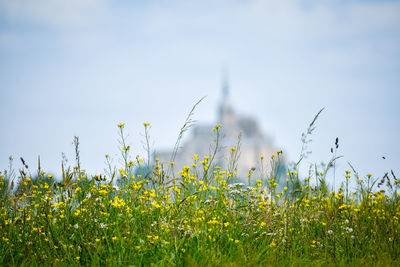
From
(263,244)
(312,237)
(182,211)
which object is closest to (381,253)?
(312,237)

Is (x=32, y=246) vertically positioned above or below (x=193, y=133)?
below

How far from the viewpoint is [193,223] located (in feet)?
15.5

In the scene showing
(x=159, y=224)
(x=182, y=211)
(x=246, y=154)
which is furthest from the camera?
(x=246, y=154)

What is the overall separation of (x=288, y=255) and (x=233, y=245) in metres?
0.59

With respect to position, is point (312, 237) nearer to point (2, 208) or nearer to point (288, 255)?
point (288, 255)

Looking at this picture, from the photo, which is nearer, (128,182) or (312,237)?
(312,237)

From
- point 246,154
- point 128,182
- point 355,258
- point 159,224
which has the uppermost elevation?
point 246,154

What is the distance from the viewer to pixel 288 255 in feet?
14.6

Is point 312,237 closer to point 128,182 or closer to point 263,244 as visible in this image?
point 263,244

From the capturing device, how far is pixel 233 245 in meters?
4.42

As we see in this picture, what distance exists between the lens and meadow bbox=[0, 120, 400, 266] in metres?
4.27

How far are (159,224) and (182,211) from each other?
67 centimetres

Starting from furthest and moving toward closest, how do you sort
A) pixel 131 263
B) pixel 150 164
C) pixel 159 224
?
pixel 150 164, pixel 159 224, pixel 131 263

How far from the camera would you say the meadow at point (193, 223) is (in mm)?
4270
